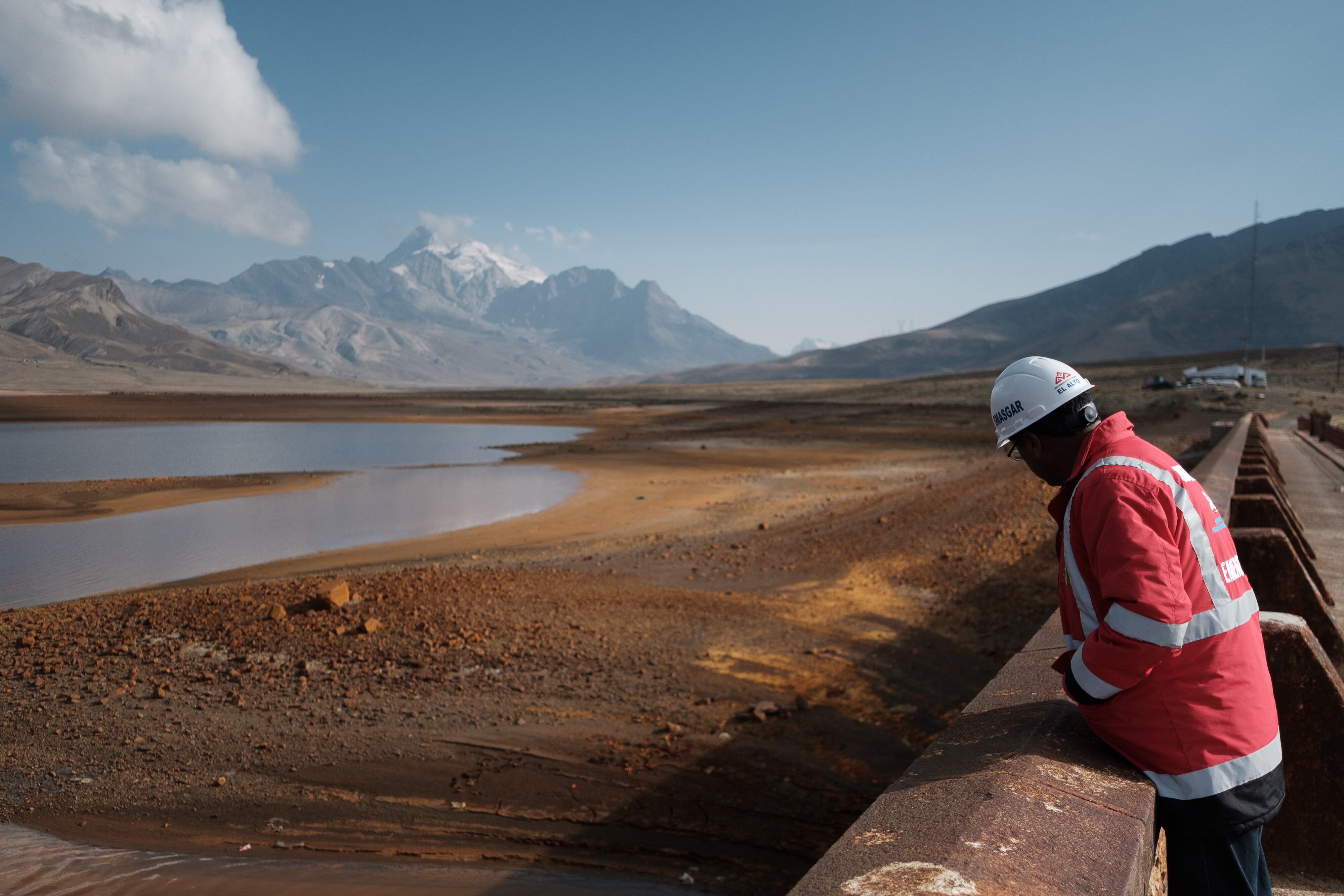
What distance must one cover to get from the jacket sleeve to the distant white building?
192 ft

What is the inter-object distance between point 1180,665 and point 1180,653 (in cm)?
4

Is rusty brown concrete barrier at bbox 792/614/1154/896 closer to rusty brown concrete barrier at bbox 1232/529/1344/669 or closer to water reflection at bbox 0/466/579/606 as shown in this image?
A: rusty brown concrete barrier at bbox 1232/529/1344/669

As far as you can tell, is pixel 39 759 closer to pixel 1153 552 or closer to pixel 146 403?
pixel 1153 552

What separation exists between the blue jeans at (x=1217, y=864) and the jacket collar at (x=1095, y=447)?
902mm

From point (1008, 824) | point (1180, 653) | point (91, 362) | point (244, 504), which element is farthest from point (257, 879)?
point (91, 362)

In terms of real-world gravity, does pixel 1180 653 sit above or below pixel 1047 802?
above

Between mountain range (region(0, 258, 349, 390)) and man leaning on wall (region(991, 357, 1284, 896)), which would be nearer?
man leaning on wall (region(991, 357, 1284, 896))

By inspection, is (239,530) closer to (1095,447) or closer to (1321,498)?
(1095,447)

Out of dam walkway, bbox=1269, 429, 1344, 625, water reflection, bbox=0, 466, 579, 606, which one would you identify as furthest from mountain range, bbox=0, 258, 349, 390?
dam walkway, bbox=1269, 429, 1344, 625

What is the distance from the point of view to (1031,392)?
2428mm

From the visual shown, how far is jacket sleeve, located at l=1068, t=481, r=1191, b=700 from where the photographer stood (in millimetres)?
1990

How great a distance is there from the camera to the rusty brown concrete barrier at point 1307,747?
2.79 metres

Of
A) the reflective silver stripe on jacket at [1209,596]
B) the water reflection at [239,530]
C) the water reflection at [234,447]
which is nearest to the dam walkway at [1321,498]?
the reflective silver stripe on jacket at [1209,596]

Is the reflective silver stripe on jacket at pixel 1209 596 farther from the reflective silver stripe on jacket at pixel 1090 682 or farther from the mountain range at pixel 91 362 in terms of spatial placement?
the mountain range at pixel 91 362
